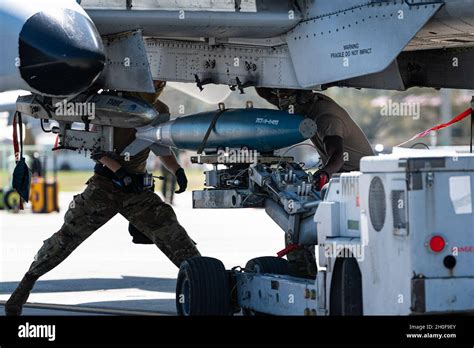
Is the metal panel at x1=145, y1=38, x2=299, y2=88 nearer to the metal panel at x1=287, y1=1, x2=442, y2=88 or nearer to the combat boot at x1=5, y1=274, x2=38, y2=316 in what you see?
the metal panel at x1=287, y1=1, x2=442, y2=88

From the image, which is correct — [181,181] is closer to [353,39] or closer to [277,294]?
[353,39]

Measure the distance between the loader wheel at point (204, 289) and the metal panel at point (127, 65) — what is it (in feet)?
6.50

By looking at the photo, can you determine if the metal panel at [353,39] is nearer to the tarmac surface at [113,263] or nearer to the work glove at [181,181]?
the work glove at [181,181]

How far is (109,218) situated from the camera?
1123 centimetres

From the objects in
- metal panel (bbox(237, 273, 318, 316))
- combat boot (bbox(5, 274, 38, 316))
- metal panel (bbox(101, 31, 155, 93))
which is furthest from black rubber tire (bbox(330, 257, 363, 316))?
combat boot (bbox(5, 274, 38, 316))

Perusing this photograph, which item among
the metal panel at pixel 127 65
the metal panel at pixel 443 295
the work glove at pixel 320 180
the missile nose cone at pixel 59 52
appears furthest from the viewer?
the metal panel at pixel 127 65

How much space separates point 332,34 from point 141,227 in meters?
2.46

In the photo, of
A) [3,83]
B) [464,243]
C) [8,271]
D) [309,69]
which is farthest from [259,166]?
[8,271]

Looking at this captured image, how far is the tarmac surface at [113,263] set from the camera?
12.0 metres

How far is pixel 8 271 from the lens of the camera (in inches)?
596

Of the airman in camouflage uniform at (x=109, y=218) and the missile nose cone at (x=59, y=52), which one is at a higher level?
the missile nose cone at (x=59, y=52)

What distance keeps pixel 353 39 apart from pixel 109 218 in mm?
2732

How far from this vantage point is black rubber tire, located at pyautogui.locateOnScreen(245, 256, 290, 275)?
9898mm

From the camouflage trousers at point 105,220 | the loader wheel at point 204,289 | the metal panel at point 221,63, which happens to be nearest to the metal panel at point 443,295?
the loader wheel at point 204,289
